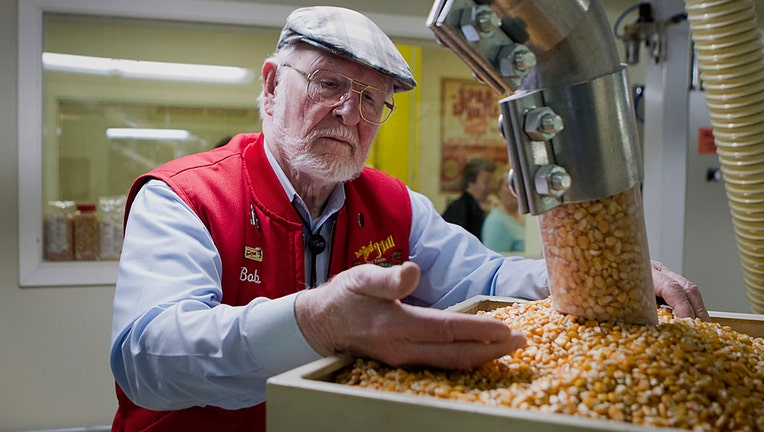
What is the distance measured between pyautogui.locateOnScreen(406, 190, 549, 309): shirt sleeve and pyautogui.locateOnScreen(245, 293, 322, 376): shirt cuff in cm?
67

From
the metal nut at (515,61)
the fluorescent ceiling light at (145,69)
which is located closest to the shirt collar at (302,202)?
the metal nut at (515,61)

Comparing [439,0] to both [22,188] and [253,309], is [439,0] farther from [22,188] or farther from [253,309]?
[22,188]

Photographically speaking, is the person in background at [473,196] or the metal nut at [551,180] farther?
the person in background at [473,196]

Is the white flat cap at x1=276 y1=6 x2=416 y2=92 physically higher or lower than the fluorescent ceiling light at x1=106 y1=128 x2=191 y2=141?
lower

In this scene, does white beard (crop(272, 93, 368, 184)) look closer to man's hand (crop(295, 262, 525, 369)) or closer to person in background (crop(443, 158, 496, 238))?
man's hand (crop(295, 262, 525, 369))

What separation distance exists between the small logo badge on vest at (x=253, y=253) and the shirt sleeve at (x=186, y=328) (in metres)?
0.11

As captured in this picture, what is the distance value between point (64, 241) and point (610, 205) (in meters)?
3.00

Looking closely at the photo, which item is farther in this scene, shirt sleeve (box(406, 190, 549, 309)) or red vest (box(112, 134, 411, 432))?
shirt sleeve (box(406, 190, 549, 309))

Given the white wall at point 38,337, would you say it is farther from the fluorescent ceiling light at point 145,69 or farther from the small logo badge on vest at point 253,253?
the small logo badge on vest at point 253,253

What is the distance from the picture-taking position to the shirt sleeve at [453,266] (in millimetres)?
1420

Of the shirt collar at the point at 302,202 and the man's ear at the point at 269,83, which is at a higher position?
the man's ear at the point at 269,83

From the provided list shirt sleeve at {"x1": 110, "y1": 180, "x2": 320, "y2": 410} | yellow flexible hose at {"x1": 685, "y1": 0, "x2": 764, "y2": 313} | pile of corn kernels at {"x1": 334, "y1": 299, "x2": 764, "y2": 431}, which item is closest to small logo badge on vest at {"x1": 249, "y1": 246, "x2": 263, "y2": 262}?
shirt sleeve at {"x1": 110, "y1": 180, "x2": 320, "y2": 410}

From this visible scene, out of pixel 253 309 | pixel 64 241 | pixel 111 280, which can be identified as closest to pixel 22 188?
pixel 64 241

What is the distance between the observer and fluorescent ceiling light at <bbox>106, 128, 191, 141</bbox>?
350 centimetres
